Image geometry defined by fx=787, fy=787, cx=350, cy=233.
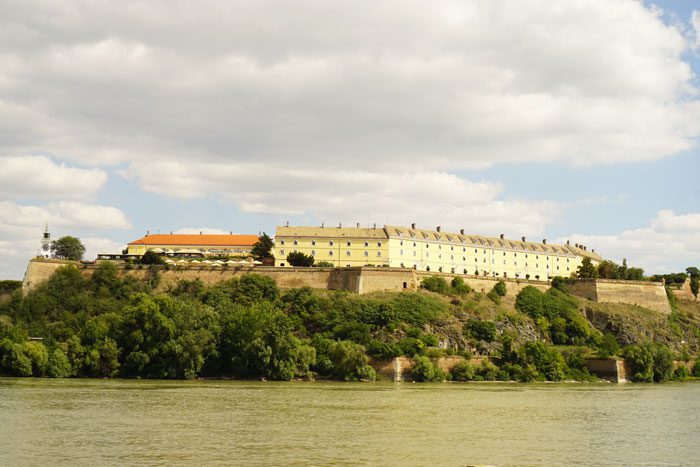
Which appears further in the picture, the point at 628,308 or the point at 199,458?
the point at 628,308

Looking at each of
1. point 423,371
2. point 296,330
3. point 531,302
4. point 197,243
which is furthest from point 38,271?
point 531,302

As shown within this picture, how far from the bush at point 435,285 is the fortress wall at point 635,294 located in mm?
18029

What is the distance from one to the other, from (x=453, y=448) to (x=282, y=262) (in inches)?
2421

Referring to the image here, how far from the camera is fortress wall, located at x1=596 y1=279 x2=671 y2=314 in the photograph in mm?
82312

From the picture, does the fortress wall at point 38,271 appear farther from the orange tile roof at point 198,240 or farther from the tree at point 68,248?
the orange tile roof at point 198,240

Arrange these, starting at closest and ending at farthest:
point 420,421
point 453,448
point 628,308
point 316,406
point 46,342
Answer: point 453,448
point 420,421
point 316,406
point 46,342
point 628,308

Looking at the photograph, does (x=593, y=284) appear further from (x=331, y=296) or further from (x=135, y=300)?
(x=135, y=300)

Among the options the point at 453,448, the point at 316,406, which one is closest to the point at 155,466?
the point at 453,448

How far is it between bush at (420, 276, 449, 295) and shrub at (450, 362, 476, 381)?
15.2 metres

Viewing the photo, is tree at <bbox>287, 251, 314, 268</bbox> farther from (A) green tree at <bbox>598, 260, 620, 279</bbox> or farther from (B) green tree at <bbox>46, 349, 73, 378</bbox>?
(A) green tree at <bbox>598, 260, 620, 279</bbox>

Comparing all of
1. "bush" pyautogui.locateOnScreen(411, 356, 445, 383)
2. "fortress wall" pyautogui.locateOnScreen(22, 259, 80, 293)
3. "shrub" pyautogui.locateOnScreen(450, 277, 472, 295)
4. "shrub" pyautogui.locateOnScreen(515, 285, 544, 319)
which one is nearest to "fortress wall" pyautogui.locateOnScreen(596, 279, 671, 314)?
"shrub" pyautogui.locateOnScreen(515, 285, 544, 319)

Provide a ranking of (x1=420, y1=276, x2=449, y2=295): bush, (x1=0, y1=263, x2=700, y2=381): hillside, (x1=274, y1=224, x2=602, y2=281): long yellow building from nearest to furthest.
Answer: (x1=0, y1=263, x2=700, y2=381): hillside < (x1=420, y1=276, x2=449, y2=295): bush < (x1=274, y1=224, x2=602, y2=281): long yellow building

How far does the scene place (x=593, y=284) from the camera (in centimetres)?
8238

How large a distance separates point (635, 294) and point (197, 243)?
164 ft
